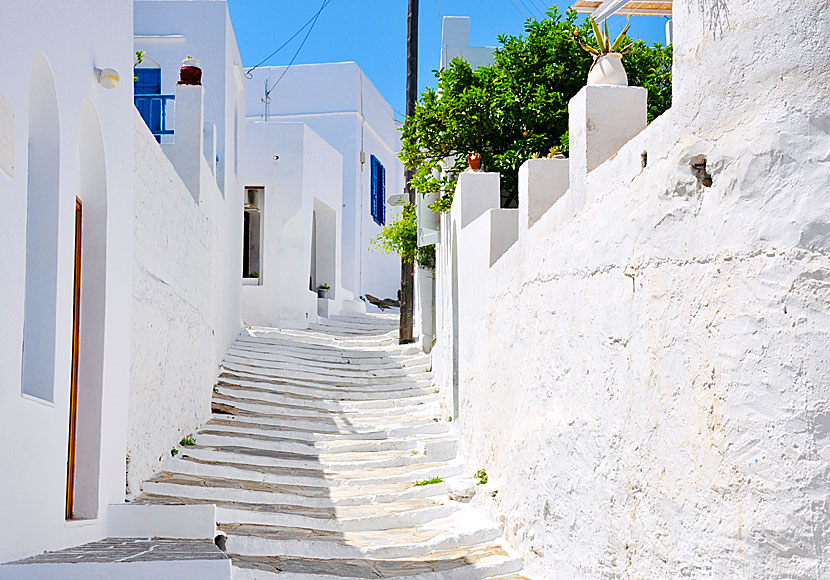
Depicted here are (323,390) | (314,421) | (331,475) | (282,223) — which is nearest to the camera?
(331,475)

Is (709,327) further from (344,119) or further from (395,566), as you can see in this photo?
(344,119)

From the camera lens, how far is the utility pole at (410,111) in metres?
17.2

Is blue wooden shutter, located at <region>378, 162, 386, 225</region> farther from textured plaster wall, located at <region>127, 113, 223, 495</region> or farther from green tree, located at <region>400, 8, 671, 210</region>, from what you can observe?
green tree, located at <region>400, 8, 671, 210</region>

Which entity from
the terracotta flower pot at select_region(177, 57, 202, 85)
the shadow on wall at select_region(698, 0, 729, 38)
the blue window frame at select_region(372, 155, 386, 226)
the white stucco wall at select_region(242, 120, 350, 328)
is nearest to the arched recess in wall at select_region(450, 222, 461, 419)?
the terracotta flower pot at select_region(177, 57, 202, 85)

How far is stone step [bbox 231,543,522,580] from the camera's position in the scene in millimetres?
6457

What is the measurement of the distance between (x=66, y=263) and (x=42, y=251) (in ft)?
0.85

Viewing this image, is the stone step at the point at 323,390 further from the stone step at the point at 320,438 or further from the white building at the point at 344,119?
the white building at the point at 344,119

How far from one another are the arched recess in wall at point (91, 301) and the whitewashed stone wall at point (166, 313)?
1.10 metres

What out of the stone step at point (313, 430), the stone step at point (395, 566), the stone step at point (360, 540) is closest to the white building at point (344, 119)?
the stone step at point (313, 430)

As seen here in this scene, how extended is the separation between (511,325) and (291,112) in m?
17.3

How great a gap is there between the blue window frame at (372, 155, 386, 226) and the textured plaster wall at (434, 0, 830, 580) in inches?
737

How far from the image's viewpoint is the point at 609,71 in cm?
561

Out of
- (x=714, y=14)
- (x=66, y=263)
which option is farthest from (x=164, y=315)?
(x=714, y=14)

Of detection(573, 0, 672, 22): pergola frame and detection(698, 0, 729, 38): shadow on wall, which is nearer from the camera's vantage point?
detection(698, 0, 729, 38): shadow on wall
